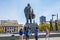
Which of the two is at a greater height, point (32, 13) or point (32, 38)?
point (32, 13)

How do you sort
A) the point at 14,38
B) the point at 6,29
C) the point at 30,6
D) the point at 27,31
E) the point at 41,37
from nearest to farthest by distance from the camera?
the point at 27,31 < the point at 14,38 < the point at 41,37 < the point at 30,6 < the point at 6,29

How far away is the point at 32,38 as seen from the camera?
62.8 ft

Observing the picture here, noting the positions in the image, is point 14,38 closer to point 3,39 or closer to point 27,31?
point 3,39

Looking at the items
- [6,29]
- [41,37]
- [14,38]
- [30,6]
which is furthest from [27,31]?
[6,29]

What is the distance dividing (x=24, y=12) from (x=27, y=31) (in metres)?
9.47

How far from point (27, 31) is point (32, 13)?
931 centimetres

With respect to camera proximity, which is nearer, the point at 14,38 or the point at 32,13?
the point at 14,38

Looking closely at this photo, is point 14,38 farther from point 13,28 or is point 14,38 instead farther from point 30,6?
point 13,28

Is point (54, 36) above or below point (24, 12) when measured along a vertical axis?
below

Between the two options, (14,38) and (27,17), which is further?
(27,17)

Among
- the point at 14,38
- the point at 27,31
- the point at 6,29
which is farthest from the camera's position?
the point at 6,29

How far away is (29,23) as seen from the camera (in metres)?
24.8

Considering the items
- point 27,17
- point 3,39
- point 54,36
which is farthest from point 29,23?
point 3,39

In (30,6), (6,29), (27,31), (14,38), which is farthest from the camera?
(6,29)
